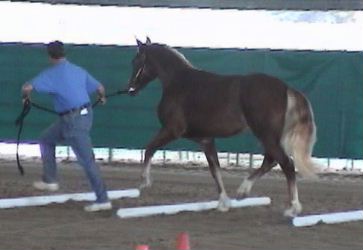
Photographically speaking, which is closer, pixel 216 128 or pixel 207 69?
pixel 216 128

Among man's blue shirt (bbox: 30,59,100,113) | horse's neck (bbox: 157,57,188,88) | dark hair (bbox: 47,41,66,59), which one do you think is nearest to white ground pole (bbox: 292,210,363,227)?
horse's neck (bbox: 157,57,188,88)

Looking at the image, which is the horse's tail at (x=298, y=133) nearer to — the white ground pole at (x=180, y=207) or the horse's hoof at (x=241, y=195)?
the horse's hoof at (x=241, y=195)

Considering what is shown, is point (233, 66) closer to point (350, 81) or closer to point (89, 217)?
point (350, 81)

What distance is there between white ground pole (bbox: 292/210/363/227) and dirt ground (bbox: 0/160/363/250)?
4.9 inches

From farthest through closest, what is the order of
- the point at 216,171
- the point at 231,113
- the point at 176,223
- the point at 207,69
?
1. the point at 207,69
2. the point at 216,171
3. the point at 231,113
4. the point at 176,223

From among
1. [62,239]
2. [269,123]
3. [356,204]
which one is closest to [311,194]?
[356,204]

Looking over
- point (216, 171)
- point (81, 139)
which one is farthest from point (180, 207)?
point (81, 139)

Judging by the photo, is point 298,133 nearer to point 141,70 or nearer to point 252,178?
point 252,178

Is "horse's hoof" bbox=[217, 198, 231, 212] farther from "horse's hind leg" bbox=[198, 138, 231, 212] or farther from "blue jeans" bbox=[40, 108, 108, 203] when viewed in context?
"blue jeans" bbox=[40, 108, 108, 203]

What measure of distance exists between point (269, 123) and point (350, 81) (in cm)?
609

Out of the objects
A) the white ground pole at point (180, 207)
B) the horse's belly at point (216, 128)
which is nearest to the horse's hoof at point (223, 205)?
the white ground pole at point (180, 207)

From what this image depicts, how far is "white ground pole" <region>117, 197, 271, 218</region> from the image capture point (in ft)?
36.2

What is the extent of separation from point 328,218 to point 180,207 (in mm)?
1867

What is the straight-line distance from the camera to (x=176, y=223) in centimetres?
1078
